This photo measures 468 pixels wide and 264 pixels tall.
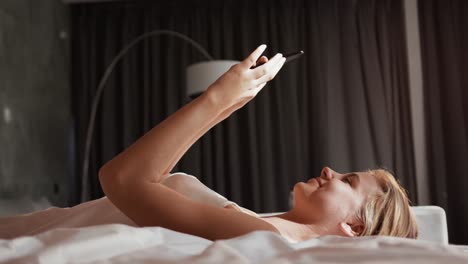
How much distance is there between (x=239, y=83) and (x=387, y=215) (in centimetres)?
65

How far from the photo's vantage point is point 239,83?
131 centimetres

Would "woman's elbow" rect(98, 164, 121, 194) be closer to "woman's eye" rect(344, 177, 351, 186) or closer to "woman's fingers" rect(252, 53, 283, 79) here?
"woman's fingers" rect(252, 53, 283, 79)

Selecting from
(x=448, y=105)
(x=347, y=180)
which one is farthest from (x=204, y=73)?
(x=347, y=180)

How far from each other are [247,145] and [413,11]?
1.68m

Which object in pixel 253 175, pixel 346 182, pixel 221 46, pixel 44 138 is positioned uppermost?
pixel 221 46

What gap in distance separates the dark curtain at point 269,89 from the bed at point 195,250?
339 centimetres

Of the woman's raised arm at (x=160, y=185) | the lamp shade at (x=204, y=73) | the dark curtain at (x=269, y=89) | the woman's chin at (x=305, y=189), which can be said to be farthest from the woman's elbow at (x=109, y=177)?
the dark curtain at (x=269, y=89)

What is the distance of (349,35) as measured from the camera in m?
4.37

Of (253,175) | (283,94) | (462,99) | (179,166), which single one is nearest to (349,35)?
(283,94)

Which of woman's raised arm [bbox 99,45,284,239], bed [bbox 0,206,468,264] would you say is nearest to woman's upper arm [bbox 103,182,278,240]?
woman's raised arm [bbox 99,45,284,239]

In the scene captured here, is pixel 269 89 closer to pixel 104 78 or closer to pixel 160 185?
pixel 104 78

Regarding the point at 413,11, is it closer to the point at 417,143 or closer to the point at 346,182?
the point at 417,143

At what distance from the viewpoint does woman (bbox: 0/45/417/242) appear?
3.89 feet

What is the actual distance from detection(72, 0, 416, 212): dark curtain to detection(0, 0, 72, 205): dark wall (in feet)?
0.59
